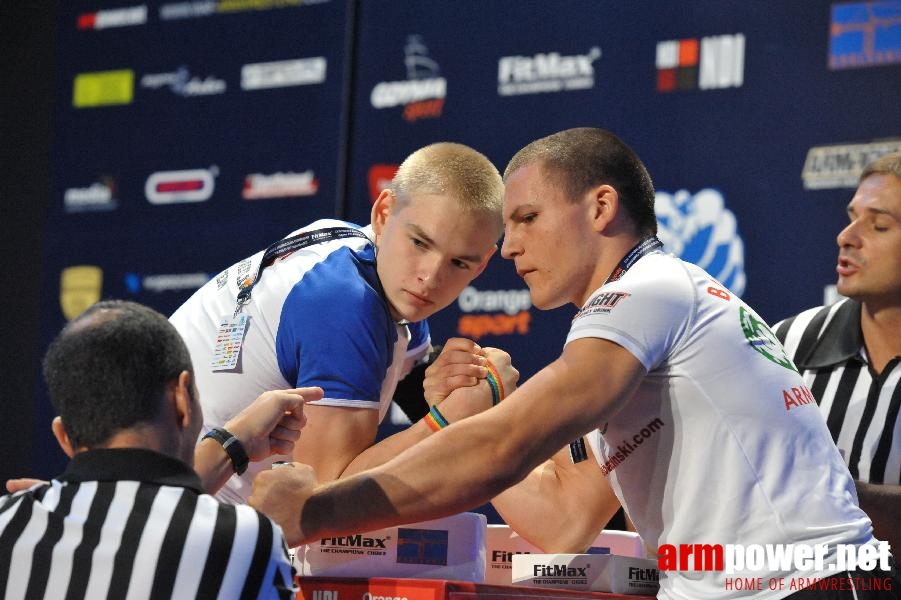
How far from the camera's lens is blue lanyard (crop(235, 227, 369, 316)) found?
2.46 metres

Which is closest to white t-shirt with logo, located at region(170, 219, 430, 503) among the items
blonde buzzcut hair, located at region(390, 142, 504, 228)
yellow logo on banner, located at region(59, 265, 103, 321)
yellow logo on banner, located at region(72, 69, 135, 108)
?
blonde buzzcut hair, located at region(390, 142, 504, 228)

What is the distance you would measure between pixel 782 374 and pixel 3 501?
1170mm

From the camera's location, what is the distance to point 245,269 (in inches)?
101

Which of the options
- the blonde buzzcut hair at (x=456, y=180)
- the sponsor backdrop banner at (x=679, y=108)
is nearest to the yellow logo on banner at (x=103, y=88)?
the sponsor backdrop banner at (x=679, y=108)

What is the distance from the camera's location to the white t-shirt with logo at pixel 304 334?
223cm

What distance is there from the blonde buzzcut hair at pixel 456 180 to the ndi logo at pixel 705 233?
4.65 ft

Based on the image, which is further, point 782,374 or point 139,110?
point 139,110

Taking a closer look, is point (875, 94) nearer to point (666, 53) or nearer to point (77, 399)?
point (666, 53)

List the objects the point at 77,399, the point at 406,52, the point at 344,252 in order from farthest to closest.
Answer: the point at 406,52 < the point at 344,252 < the point at 77,399

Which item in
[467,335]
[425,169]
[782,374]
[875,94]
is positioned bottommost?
[467,335]

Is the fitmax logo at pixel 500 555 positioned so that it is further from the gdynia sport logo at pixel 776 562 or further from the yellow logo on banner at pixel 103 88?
the yellow logo on banner at pixel 103 88

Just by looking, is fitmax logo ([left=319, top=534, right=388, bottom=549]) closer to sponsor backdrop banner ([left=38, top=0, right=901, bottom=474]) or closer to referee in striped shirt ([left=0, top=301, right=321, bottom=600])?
referee in striped shirt ([left=0, top=301, right=321, bottom=600])

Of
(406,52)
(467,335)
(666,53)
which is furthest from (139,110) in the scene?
(666,53)

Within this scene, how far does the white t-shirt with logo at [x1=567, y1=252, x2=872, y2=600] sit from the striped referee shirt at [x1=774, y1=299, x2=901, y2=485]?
101 centimetres
